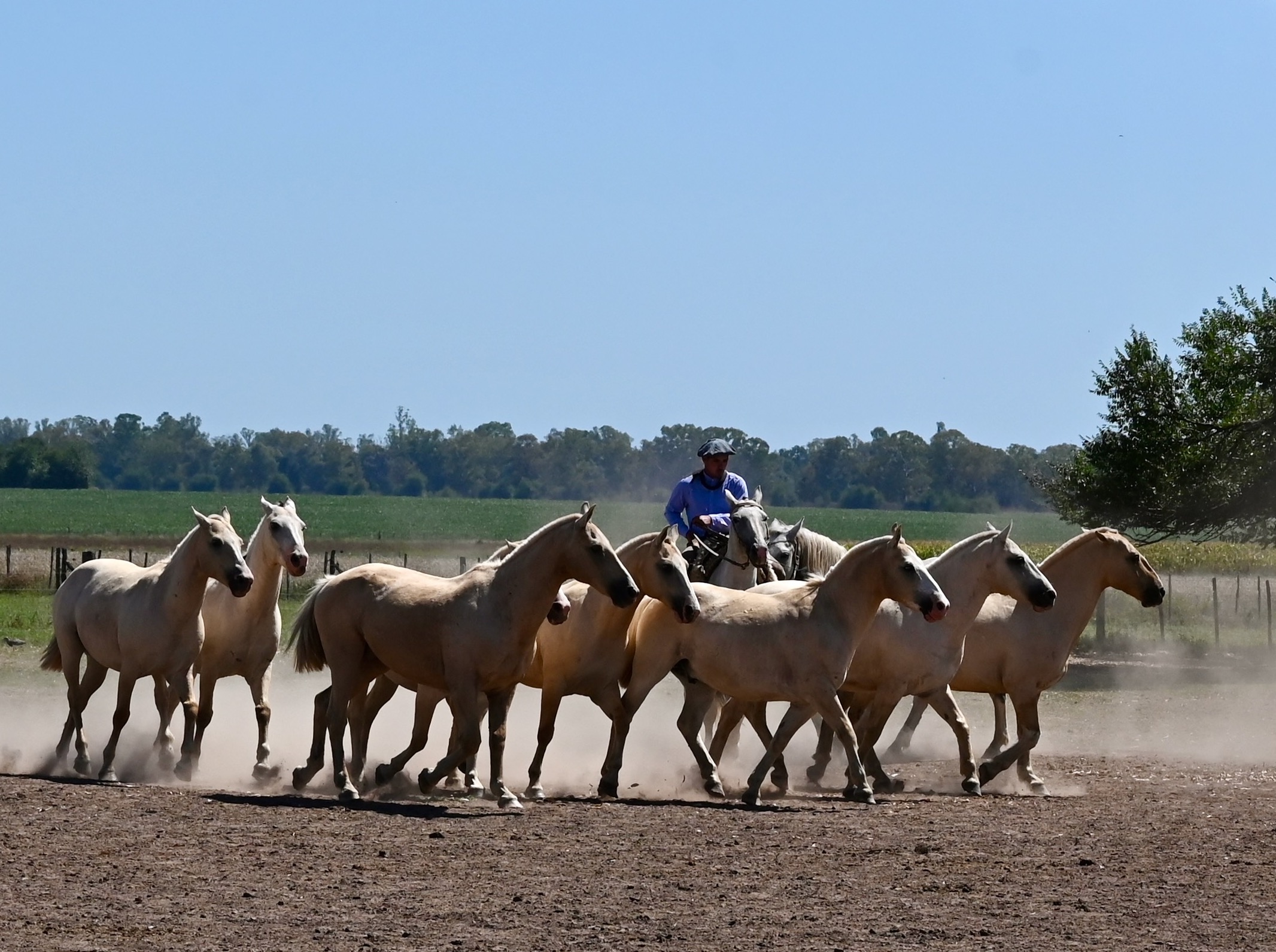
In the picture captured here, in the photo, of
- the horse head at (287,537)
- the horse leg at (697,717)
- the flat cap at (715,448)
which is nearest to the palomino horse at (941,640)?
the horse leg at (697,717)

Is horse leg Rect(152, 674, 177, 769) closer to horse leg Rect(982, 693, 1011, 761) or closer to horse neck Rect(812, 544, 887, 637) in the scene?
horse neck Rect(812, 544, 887, 637)

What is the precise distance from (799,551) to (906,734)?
6.39ft

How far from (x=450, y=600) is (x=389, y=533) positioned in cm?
6625

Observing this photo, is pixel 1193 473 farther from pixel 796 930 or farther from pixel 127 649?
pixel 796 930

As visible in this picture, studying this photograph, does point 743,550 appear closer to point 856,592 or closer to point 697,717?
point 697,717

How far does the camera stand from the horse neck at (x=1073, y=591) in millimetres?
12945

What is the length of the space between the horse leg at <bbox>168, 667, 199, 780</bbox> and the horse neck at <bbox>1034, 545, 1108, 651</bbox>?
6.12 meters

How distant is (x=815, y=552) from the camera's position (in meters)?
15.2

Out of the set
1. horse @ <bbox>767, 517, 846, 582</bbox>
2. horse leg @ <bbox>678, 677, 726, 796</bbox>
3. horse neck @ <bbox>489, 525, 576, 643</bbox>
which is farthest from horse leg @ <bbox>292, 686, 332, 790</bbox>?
horse @ <bbox>767, 517, 846, 582</bbox>

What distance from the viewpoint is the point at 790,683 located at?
11.3m

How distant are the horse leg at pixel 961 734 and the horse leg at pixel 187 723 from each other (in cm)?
516

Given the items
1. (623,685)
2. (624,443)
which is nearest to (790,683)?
(623,685)

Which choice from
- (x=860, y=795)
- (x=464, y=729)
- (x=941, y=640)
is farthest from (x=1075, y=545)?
(x=464, y=729)

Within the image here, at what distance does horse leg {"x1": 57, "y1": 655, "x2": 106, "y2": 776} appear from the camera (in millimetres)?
12664
